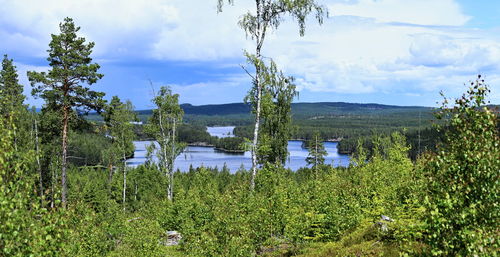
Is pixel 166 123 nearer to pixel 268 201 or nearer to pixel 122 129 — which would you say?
pixel 122 129

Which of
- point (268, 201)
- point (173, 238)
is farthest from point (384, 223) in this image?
point (173, 238)

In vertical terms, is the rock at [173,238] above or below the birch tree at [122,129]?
below

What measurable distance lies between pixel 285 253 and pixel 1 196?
12740 mm

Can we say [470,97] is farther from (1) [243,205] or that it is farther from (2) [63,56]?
(2) [63,56]

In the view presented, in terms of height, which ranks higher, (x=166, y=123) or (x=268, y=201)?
(x=166, y=123)

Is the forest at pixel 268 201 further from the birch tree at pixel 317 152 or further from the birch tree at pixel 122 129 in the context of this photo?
the birch tree at pixel 317 152

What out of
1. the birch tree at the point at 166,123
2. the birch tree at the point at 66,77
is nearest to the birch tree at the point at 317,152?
the birch tree at the point at 166,123

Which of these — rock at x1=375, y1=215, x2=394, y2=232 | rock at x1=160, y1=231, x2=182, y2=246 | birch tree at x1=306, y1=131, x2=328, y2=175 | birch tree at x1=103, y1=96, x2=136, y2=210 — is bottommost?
rock at x1=160, y1=231, x2=182, y2=246

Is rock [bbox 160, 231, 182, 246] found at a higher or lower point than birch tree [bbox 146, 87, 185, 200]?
lower

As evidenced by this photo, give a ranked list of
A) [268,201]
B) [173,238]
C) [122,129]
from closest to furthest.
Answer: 1. [268,201]
2. [173,238]
3. [122,129]

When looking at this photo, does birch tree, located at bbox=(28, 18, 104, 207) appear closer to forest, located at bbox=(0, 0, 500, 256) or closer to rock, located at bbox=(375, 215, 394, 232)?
forest, located at bbox=(0, 0, 500, 256)

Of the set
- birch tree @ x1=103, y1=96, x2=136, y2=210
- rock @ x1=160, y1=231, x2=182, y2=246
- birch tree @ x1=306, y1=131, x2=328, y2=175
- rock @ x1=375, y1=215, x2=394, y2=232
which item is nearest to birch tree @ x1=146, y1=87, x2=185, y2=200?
birch tree @ x1=103, y1=96, x2=136, y2=210

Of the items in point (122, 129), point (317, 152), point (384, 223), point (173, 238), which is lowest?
point (173, 238)

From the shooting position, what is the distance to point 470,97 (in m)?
8.31
